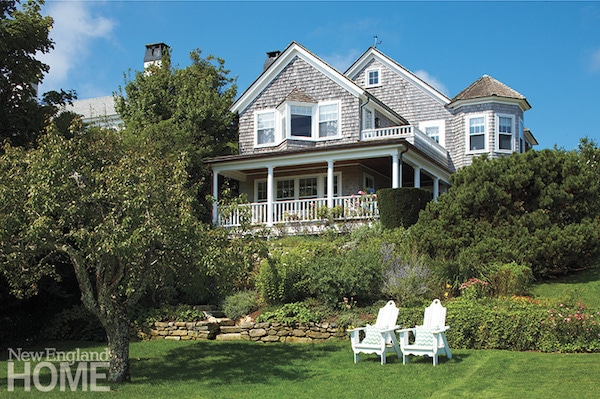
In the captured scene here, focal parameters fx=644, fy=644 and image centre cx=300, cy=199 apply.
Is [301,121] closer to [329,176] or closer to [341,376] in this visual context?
[329,176]

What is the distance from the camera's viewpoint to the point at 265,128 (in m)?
27.0

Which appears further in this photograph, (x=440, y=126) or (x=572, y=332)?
(x=440, y=126)

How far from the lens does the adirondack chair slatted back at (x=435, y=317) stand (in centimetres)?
1196

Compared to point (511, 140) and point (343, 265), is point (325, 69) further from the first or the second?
point (343, 265)

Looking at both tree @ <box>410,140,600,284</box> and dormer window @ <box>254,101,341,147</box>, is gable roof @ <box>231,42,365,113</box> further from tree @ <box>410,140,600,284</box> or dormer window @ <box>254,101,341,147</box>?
tree @ <box>410,140,600,284</box>

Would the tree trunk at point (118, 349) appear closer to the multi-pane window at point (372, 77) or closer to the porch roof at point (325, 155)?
the porch roof at point (325, 155)

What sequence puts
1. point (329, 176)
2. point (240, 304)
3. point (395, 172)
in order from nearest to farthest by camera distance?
point (240, 304), point (395, 172), point (329, 176)

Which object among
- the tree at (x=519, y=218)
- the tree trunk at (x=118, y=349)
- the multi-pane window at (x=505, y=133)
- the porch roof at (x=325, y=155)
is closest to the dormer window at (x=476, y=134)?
the multi-pane window at (x=505, y=133)

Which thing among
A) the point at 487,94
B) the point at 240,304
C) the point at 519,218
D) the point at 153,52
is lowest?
the point at 240,304

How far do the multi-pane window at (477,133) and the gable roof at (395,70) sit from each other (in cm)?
175

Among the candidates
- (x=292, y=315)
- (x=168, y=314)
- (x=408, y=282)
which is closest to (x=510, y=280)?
(x=408, y=282)

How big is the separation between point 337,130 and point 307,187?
2701mm

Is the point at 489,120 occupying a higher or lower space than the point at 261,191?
higher

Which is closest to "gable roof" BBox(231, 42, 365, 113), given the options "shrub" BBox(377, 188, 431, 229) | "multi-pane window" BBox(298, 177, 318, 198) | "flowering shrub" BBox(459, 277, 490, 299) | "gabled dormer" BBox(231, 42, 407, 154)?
"gabled dormer" BBox(231, 42, 407, 154)
